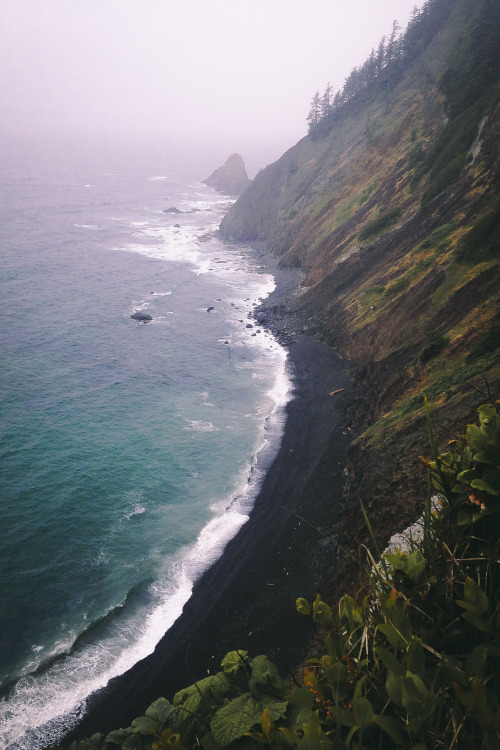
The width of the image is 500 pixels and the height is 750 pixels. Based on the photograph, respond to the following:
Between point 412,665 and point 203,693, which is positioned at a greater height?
point 412,665

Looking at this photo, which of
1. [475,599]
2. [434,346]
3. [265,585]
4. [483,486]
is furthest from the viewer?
[434,346]

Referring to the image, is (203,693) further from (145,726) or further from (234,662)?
(145,726)

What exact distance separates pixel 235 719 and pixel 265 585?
1943 centimetres

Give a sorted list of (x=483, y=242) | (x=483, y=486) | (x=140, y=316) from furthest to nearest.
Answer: (x=140, y=316), (x=483, y=242), (x=483, y=486)

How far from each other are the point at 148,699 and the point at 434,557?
19335 mm

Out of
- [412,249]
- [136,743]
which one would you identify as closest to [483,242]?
[412,249]

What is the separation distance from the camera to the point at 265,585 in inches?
816

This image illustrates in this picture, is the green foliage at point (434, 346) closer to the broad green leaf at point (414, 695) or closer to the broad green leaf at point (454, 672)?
the broad green leaf at point (454, 672)

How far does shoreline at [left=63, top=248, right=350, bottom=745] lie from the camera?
683 inches

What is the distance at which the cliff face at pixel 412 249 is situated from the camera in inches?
899

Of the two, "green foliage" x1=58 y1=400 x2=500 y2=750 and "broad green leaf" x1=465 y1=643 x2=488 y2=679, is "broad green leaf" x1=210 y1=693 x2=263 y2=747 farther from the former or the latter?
"broad green leaf" x1=465 y1=643 x2=488 y2=679

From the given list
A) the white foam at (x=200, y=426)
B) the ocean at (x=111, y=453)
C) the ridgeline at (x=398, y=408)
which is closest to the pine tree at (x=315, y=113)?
the ridgeline at (x=398, y=408)

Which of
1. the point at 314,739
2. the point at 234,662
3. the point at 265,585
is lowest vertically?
the point at 265,585

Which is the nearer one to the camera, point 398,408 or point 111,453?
point 398,408
